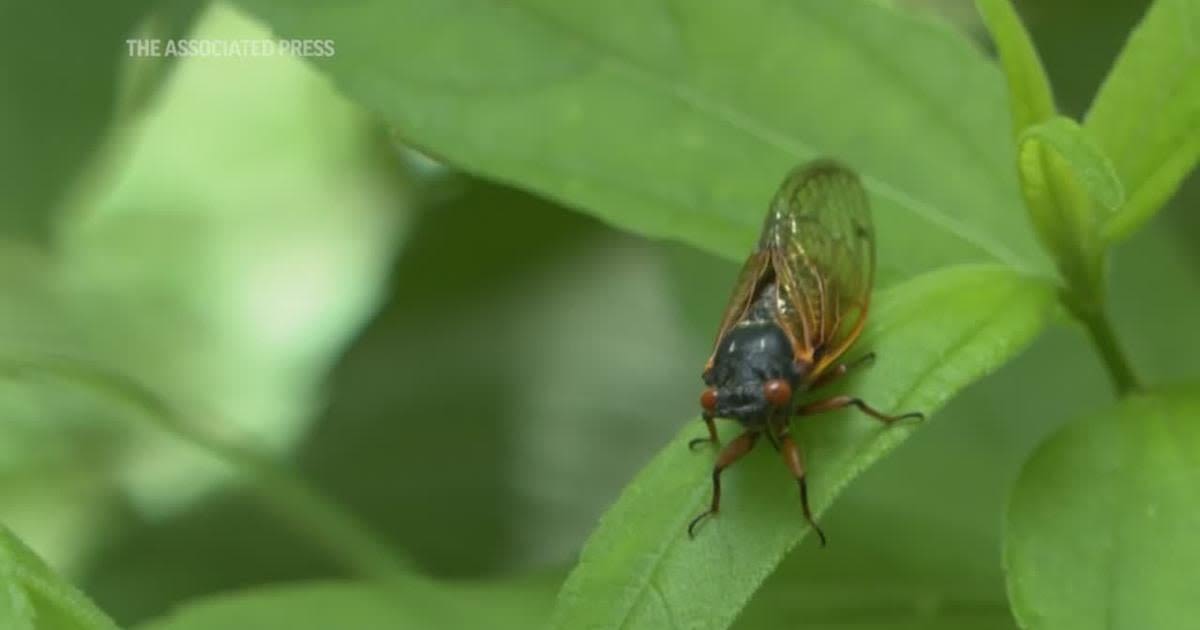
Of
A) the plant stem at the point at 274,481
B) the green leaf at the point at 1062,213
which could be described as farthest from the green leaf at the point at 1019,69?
the plant stem at the point at 274,481

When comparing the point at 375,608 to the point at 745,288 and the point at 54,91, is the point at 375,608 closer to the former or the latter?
the point at 745,288

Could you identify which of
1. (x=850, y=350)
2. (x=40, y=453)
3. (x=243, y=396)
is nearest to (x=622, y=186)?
(x=850, y=350)

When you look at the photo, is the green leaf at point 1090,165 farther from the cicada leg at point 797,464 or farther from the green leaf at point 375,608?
the green leaf at point 375,608

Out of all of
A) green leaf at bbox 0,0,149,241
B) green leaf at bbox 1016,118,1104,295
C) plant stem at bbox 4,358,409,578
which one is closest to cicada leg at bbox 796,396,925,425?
green leaf at bbox 1016,118,1104,295

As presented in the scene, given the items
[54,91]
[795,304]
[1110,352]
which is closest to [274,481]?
[54,91]

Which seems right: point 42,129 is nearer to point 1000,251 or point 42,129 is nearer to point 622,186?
point 622,186

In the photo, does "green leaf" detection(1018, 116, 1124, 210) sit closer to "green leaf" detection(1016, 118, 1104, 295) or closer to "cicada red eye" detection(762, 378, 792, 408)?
"green leaf" detection(1016, 118, 1104, 295)
